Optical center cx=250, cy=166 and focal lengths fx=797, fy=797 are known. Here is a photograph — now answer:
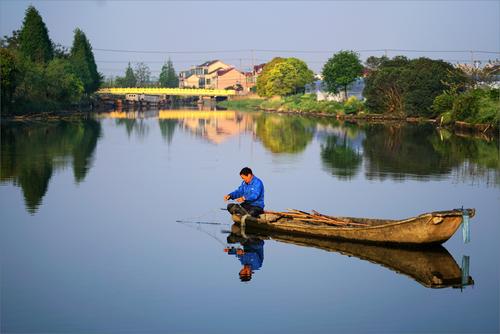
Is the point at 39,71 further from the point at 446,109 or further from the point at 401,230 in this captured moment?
the point at 401,230

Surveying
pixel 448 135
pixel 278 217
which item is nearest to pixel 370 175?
pixel 278 217

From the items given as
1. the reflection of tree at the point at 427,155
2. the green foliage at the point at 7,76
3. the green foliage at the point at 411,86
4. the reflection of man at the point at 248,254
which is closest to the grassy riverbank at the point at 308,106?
the green foliage at the point at 411,86

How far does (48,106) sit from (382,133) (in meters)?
37.6

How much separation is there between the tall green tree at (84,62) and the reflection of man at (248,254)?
90360 mm

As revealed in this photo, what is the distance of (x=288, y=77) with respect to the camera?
12156 centimetres

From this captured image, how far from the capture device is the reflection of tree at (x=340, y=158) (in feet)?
106

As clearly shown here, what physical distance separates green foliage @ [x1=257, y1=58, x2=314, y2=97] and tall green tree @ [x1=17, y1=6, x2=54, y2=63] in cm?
4146

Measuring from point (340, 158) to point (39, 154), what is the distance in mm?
14285

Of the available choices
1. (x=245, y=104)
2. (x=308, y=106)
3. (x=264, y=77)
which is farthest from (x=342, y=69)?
(x=245, y=104)

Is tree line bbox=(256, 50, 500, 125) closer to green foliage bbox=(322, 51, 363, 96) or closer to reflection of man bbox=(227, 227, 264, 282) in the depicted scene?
green foliage bbox=(322, 51, 363, 96)

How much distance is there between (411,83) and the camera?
239ft

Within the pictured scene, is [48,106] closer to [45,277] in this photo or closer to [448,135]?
[448,135]

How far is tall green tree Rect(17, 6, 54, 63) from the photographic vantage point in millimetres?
89625

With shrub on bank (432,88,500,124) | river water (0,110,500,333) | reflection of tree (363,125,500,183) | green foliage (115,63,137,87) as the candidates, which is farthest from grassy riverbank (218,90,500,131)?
green foliage (115,63,137,87)
